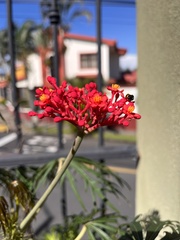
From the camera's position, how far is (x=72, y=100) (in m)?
0.68

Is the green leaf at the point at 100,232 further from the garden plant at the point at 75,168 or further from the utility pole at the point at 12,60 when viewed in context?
the utility pole at the point at 12,60

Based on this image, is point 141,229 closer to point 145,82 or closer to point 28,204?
point 28,204

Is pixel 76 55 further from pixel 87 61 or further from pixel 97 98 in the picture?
pixel 97 98

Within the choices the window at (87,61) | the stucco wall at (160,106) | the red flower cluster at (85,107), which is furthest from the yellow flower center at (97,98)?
the window at (87,61)

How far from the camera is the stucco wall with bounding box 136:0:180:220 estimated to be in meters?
0.90

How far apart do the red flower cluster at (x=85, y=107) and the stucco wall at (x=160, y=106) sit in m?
0.27

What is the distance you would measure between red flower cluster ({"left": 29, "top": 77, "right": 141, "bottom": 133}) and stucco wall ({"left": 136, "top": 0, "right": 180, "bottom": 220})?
0.88 feet

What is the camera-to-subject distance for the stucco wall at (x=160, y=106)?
90 cm

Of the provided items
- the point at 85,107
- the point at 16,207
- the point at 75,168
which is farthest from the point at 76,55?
the point at 85,107

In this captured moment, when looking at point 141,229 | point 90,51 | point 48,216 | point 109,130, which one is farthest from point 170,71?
point 90,51

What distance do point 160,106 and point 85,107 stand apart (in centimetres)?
53

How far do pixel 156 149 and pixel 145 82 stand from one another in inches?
14.3

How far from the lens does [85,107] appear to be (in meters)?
0.67

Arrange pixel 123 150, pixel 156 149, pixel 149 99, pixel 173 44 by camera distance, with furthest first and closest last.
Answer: pixel 123 150 < pixel 149 99 < pixel 156 149 < pixel 173 44
